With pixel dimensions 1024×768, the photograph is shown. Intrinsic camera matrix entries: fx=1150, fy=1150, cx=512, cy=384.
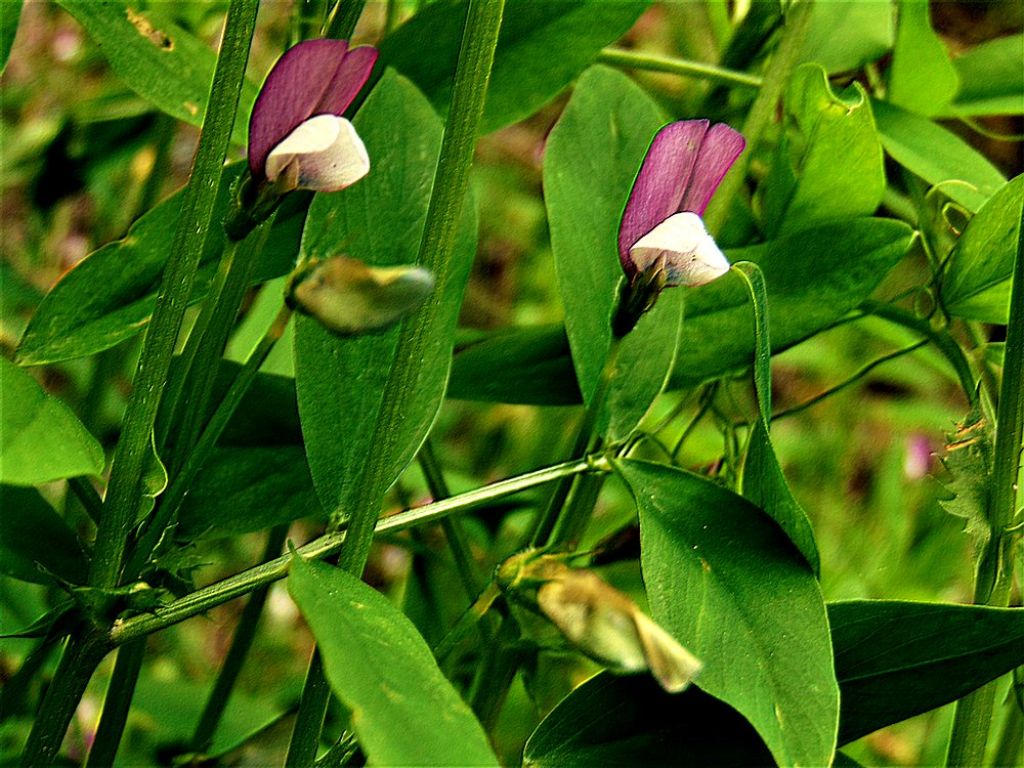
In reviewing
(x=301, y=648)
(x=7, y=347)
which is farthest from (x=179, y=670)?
(x=7, y=347)

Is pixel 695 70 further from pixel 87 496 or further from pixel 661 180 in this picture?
pixel 87 496

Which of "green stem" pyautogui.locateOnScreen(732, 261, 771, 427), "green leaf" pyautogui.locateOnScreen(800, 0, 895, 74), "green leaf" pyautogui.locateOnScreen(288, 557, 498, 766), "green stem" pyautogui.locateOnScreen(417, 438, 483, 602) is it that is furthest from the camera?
"green leaf" pyautogui.locateOnScreen(800, 0, 895, 74)

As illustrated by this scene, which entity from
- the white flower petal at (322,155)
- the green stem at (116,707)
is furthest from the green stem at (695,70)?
the green stem at (116,707)

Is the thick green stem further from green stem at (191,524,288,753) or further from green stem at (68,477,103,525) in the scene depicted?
green stem at (191,524,288,753)

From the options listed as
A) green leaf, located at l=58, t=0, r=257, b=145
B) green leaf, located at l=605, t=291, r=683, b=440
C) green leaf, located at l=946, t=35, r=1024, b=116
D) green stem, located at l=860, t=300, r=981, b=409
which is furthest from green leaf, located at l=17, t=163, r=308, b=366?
green leaf, located at l=946, t=35, r=1024, b=116

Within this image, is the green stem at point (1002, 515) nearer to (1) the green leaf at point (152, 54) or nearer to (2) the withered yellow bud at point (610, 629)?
(2) the withered yellow bud at point (610, 629)

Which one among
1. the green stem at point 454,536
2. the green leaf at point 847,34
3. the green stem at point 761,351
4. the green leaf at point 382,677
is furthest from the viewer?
the green leaf at point 847,34
